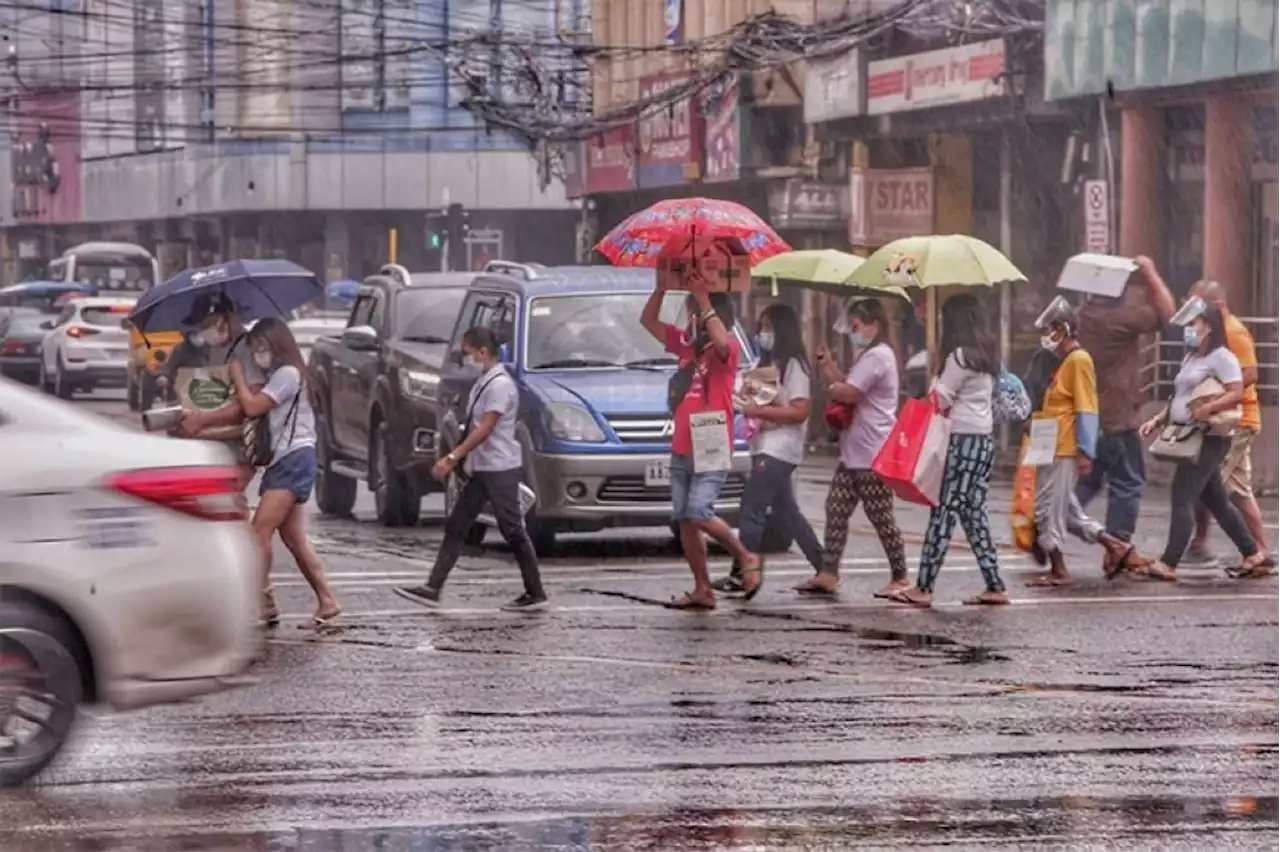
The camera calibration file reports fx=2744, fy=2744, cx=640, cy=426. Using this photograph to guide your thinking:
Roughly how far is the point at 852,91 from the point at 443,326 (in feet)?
51.5

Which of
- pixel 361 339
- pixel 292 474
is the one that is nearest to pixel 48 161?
pixel 361 339

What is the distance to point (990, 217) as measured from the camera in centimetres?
3575

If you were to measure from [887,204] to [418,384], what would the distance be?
1660 cm

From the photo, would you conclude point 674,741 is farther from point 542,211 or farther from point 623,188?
point 542,211

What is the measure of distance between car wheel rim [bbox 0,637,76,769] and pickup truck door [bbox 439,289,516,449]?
9566 millimetres

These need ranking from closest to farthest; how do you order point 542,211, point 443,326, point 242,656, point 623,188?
point 242,656
point 443,326
point 623,188
point 542,211

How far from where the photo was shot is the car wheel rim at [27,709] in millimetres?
8312

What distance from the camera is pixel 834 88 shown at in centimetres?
3694

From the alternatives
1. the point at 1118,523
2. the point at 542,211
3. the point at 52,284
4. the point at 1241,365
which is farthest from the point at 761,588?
the point at 542,211

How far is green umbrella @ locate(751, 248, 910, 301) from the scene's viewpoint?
16688 mm

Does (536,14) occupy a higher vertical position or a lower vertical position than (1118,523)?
higher

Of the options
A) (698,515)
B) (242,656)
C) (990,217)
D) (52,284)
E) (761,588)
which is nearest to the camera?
(242,656)

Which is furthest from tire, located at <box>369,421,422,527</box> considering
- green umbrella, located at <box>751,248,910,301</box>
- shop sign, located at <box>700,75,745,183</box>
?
shop sign, located at <box>700,75,745,183</box>

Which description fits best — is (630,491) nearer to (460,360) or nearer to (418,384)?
(460,360)
